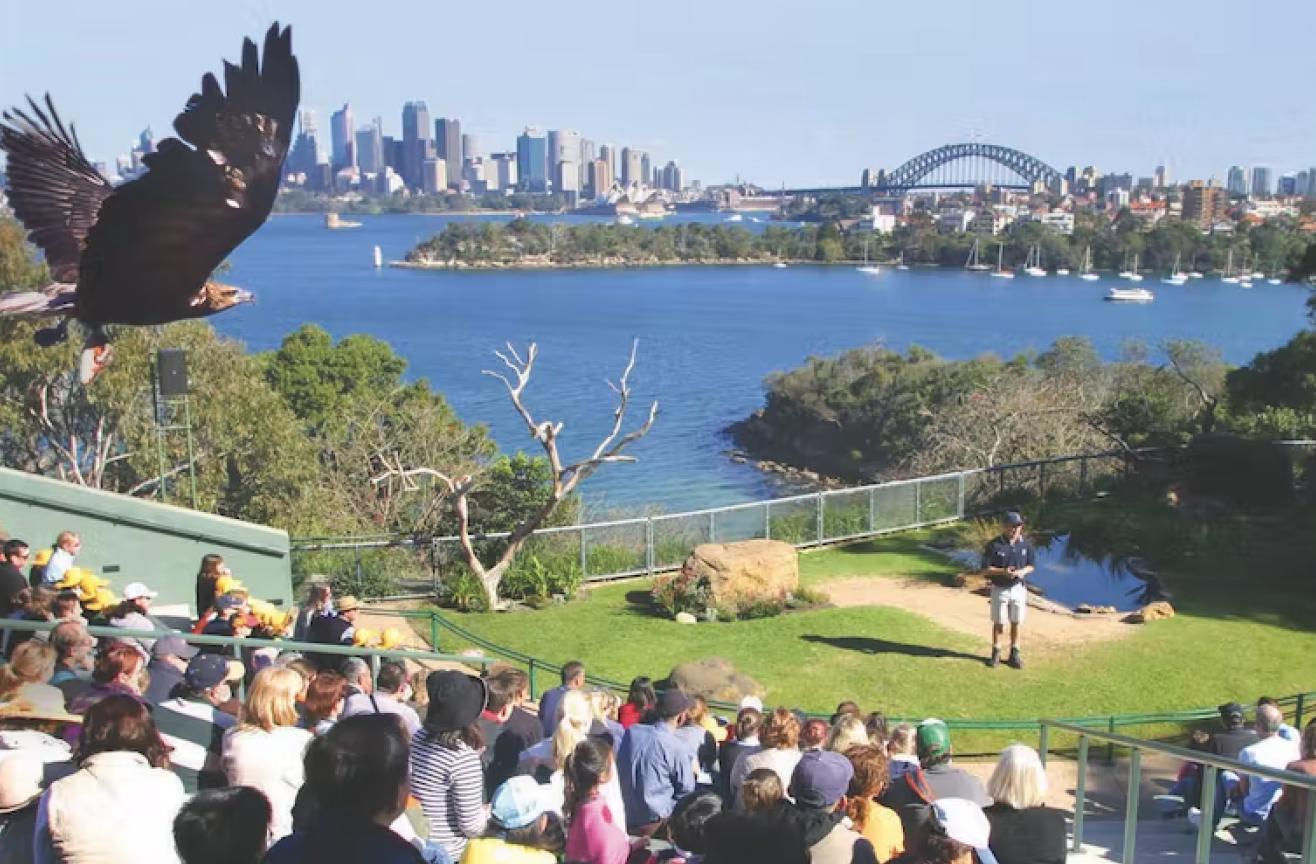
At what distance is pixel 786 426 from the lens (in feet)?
228

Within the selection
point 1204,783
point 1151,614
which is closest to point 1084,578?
point 1151,614

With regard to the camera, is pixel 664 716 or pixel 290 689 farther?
pixel 664 716

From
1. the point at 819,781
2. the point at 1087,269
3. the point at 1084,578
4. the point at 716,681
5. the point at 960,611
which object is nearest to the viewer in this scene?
the point at 819,781

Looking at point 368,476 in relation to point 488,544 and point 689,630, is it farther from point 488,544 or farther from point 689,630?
point 689,630

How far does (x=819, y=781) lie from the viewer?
5.85m

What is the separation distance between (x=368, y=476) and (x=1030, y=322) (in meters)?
106

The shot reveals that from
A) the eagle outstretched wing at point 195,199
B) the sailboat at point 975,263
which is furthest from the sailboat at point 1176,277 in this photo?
the eagle outstretched wing at point 195,199

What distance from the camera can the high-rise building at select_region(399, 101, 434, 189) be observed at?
5202 inches

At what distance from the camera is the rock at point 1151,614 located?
16188 millimetres

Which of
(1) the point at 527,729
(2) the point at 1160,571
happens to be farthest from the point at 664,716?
(2) the point at 1160,571

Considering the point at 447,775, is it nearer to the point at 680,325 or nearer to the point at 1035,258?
the point at 680,325

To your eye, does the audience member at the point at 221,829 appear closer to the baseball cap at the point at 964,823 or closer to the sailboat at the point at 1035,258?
the baseball cap at the point at 964,823

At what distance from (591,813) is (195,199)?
15.6 feet

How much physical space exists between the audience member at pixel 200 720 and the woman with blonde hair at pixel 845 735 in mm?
3226
